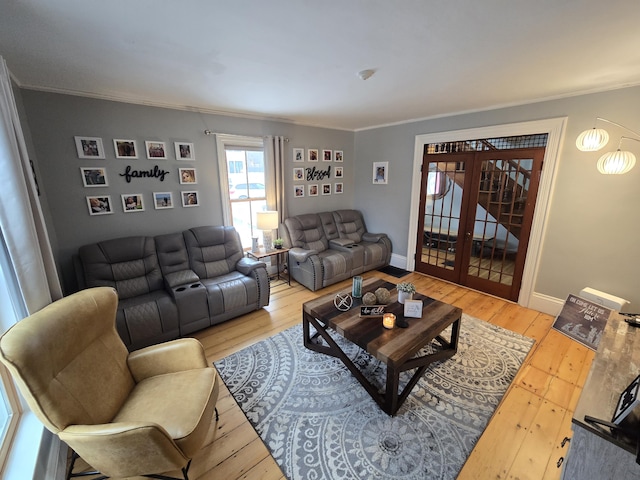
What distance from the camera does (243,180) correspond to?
3881 millimetres

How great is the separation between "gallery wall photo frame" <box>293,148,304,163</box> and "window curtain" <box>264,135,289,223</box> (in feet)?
0.84

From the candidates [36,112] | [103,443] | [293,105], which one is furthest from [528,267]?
[36,112]

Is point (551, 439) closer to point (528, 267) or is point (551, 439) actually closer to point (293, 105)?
point (528, 267)

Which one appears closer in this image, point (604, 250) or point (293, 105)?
point (604, 250)

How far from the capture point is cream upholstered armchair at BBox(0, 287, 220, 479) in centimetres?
114

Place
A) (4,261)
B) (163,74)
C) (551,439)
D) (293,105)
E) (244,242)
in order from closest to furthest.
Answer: (4,261) < (551,439) < (163,74) < (293,105) < (244,242)

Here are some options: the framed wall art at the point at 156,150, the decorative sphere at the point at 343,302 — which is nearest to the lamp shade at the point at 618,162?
the decorative sphere at the point at 343,302

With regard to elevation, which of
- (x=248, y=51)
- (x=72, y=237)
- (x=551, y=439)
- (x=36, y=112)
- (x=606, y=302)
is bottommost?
(x=551, y=439)

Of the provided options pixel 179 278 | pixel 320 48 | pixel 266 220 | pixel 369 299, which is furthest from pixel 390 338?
pixel 266 220

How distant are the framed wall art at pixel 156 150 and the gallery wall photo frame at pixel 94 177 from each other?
479 millimetres

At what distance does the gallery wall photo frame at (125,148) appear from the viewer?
2.75 metres

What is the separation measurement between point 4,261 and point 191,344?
1.08 m

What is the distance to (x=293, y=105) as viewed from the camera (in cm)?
316

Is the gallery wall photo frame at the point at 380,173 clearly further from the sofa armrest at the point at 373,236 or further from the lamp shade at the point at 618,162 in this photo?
the lamp shade at the point at 618,162
